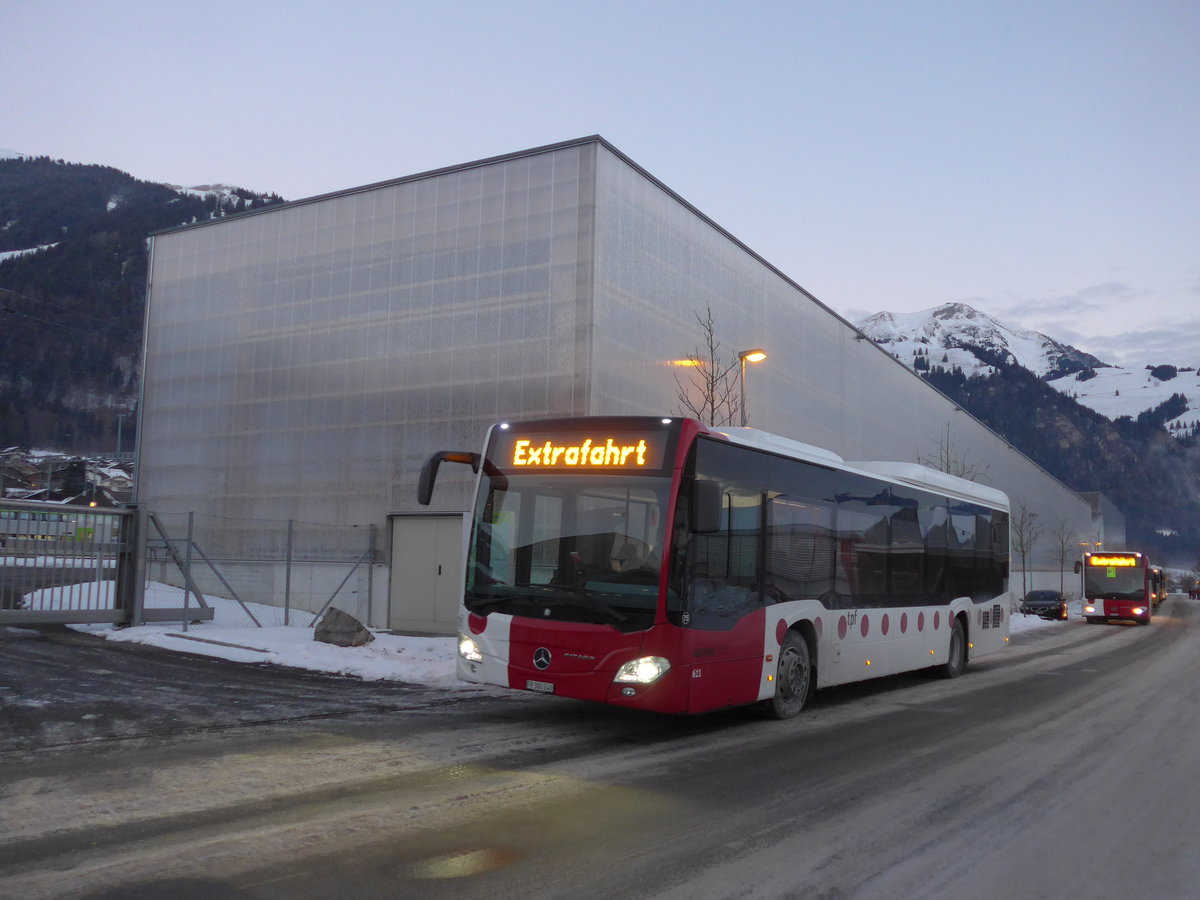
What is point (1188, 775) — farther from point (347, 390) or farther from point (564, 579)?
point (347, 390)

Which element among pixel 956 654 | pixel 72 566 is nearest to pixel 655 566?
pixel 956 654

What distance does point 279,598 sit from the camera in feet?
80.1

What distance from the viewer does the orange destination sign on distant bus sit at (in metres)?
40.7

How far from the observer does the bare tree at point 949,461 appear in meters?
48.4

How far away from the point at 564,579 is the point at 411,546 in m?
14.5

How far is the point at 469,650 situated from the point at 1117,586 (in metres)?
39.6

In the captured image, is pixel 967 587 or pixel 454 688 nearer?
pixel 454 688

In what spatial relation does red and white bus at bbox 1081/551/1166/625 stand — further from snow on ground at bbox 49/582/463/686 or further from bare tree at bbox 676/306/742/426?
snow on ground at bbox 49/582/463/686

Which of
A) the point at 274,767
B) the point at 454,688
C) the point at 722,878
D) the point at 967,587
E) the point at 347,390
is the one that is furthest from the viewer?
the point at 347,390

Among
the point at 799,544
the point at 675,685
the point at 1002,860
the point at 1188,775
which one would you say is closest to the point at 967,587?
the point at 799,544

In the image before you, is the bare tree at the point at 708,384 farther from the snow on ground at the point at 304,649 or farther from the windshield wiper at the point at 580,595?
the windshield wiper at the point at 580,595

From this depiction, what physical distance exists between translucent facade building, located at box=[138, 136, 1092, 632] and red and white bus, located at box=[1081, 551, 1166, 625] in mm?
19822

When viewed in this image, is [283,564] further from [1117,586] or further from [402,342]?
[1117,586]

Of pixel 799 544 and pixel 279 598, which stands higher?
pixel 799 544
